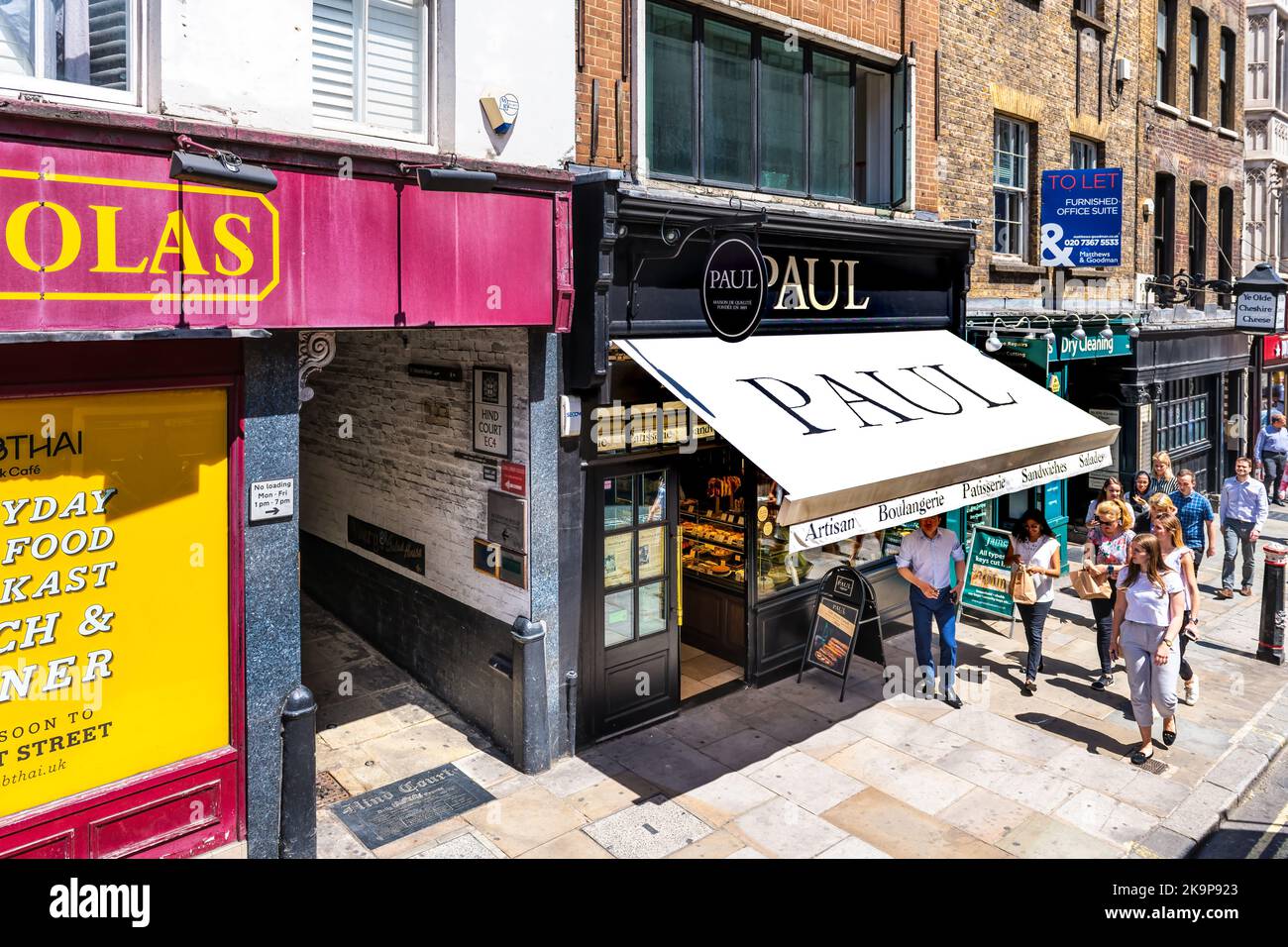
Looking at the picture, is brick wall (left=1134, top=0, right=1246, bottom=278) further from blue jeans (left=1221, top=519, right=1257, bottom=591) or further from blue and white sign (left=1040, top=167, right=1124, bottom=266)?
blue jeans (left=1221, top=519, right=1257, bottom=591)

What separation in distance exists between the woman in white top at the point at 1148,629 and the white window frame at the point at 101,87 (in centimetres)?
812

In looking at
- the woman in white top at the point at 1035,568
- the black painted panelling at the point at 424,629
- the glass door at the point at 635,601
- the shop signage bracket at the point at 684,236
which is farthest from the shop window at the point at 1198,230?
the black painted panelling at the point at 424,629

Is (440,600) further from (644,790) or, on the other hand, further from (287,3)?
(287,3)

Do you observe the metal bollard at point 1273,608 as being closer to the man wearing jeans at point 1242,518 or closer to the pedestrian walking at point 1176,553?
the pedestrian walking at point 1176,553

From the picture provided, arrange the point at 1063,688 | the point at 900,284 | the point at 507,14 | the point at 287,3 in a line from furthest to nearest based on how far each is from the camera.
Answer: the point at 900,284 → the point at 1063,688 → the point at 507,14 → the point at 287,3

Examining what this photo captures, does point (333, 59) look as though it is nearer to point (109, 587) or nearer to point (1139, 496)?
point (109, 587)

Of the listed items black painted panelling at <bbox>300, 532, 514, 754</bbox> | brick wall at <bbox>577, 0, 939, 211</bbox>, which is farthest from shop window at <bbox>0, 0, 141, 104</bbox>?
black painted panelling at <bbox>300, 532, 514, 754</bbox>

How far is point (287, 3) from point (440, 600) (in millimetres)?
5127

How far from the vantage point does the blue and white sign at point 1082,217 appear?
13453mm

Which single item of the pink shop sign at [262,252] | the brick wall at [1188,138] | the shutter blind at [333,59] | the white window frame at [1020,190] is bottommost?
the pink shop sign at [262,252]

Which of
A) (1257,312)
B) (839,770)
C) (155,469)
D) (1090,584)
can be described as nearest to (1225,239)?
(1257,312)

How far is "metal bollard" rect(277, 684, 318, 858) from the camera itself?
6336 millimetres
